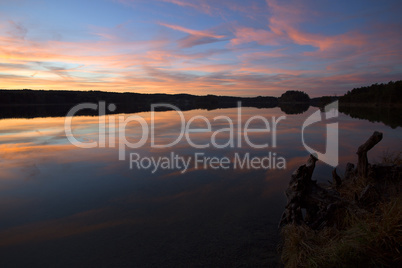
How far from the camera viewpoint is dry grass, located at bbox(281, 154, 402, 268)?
455 centimetres

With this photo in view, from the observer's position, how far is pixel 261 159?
1593cm

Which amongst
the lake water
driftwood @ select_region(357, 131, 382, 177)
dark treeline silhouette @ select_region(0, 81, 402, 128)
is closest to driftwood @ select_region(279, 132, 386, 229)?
the lake water

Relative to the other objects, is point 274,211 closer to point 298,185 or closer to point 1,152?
point 298,185

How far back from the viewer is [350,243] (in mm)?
4918

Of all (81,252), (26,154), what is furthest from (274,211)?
(26,154)

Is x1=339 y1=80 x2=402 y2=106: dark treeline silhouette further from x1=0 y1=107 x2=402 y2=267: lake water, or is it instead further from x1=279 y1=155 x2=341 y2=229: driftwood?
x1=279 y1=155 x2=341 y2=229: driftwood

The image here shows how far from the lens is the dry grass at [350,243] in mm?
4555

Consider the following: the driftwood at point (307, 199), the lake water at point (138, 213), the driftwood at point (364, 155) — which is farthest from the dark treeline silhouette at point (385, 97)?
the driftwood at point (307, 199)

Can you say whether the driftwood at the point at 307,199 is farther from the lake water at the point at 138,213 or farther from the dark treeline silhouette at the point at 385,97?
the dark treeline silhouette at the point at 385,97

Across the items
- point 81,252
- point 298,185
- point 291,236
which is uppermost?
point 298,185

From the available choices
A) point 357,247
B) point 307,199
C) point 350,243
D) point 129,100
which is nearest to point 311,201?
point 307,199

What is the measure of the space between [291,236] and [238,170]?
734cm

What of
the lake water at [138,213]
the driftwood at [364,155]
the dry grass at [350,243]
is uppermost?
the driftwood at [364,155]

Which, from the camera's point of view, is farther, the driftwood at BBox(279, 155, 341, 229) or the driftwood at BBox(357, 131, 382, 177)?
the driftwood at BBox(357, 131, 382, 177)
